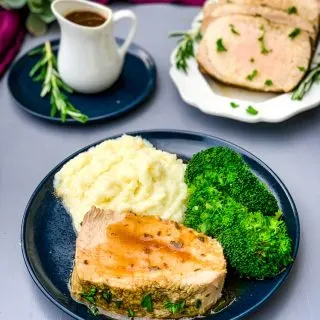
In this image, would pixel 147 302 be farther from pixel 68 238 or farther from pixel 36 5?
pixel 36 5

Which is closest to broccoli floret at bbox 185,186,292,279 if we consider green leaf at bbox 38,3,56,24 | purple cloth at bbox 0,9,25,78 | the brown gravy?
the brown gravy

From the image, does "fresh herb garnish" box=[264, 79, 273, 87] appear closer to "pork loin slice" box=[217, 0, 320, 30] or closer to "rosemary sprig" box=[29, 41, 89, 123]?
"pork loin slice" box=[217, 0, 320, 30]

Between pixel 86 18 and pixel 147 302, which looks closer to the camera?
pixel 147 302

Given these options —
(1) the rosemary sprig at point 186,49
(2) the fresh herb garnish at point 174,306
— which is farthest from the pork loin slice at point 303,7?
(2) the fresh herb garnish at point 174,306

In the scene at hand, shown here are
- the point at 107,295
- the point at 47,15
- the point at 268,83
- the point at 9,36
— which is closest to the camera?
the point at 107,295

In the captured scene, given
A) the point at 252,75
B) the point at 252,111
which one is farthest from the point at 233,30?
the point at 252,111

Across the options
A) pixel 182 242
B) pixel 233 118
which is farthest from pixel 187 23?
pixel 182 242
